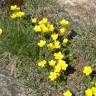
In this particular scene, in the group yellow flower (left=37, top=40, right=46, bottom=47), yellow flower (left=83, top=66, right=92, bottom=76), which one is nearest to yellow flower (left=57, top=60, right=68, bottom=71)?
yellow flower (left=83, top=66, right=92, bottom=76)

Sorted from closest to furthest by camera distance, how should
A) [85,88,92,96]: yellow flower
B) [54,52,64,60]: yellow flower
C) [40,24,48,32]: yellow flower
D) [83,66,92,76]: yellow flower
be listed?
[85,88,92,96]: yellow flower
[83,66,92,76]: yellow flower
[54,52,64,60]: yellow flower
[40,24,48,32]: yellow flower

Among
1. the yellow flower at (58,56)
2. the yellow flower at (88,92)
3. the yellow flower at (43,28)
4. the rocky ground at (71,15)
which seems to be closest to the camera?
the yellow flower at (88,92)

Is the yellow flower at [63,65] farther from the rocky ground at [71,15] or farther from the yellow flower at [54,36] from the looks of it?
the rocky ground at [71,15]

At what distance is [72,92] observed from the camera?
565cm

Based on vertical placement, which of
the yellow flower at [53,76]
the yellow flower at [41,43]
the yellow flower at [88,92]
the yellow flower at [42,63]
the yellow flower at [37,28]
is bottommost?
the yellow flower at [88,92]

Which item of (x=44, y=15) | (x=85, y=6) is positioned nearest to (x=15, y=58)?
(x=44, y=15)

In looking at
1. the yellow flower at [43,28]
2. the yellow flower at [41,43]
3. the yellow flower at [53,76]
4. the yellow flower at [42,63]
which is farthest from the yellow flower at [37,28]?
the yellow flower at [53,76]

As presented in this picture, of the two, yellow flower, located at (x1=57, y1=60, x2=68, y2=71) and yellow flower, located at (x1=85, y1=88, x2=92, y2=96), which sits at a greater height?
yellow flower, located at (x1=57, y1=60, x2=68, y2=71)

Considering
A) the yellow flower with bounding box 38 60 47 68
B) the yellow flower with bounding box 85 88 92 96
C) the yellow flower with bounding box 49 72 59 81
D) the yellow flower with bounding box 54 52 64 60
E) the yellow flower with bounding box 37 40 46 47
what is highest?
the yellow flower with bounding box 37 40 46 47

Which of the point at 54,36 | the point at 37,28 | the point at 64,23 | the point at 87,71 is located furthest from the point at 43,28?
the point at 87,71

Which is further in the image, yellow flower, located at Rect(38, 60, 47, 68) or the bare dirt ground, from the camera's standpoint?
the bare dirt ground

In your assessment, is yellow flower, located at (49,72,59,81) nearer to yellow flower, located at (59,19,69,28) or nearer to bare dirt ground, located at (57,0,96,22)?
yellow flower, located at (59,19,69,28)

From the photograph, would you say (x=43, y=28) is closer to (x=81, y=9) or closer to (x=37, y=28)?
(x=37, y=28)

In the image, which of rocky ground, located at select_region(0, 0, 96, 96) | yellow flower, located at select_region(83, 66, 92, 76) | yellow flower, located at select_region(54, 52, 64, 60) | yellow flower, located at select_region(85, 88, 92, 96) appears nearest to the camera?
yellow flower, located at select_region(85, 88, 92, 96)
